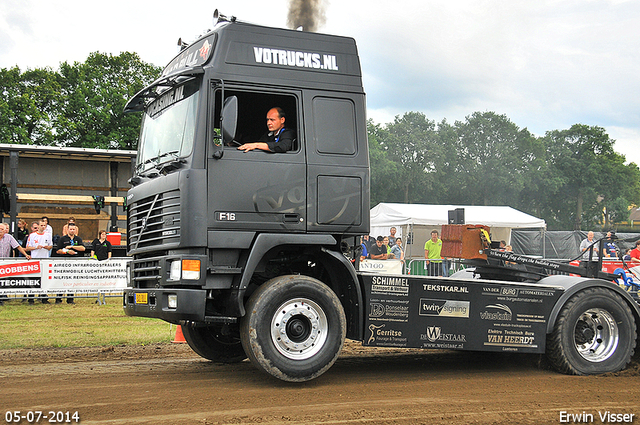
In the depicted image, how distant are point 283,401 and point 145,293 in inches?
77.3

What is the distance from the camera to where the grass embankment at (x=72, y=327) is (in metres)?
9.98

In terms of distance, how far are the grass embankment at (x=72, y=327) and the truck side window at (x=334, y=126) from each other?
531cm

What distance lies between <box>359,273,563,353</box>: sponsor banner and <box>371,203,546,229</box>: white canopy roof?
61.5ft

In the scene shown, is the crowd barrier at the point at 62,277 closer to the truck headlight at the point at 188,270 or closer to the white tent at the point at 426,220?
the truck headlight at the point at 188,270

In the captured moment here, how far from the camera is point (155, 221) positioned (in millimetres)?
6461

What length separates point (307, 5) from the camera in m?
9.17

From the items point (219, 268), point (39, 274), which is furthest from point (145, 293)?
point (39, 274)

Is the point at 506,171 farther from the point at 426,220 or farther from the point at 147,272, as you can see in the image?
the point at 147,272

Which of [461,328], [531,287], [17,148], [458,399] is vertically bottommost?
[458,399]

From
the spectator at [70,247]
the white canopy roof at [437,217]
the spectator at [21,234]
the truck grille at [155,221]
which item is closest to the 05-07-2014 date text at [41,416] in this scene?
the truck grille at [155,221]

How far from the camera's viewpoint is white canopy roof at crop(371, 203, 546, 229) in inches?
1034

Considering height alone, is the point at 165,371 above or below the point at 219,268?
below

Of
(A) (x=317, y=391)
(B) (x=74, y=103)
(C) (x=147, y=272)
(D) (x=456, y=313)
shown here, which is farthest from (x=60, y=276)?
(B) (x=74, y=103)

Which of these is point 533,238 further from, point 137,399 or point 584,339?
point 137,399
